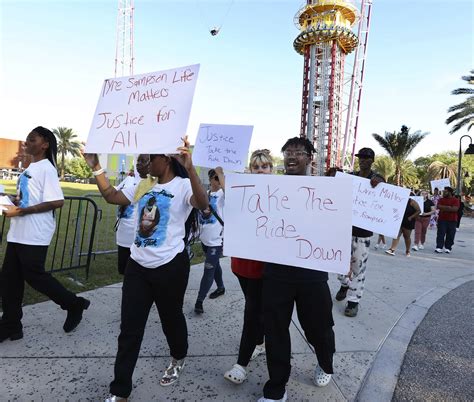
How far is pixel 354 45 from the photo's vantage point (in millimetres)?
43281

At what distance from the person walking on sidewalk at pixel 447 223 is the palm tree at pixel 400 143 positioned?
74.7 ft

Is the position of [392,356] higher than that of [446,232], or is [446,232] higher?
[446,232]

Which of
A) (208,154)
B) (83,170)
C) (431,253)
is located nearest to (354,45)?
(431,253)

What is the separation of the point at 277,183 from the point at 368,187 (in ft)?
6.24

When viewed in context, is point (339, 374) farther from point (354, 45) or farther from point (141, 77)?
point (354, 45)

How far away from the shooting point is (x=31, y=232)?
116 inches

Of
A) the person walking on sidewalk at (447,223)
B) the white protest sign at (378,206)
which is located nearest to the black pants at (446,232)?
the person walking on sidewalk at (447,223)

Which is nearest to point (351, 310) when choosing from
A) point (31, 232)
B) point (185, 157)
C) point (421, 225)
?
point (185, 157)

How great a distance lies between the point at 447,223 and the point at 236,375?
362 inches

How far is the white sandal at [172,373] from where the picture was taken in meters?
2.56

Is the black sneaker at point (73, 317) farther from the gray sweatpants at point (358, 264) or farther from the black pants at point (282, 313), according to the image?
the gray sweatpants at point (358, 264)

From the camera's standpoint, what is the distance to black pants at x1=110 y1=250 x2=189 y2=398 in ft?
7.26

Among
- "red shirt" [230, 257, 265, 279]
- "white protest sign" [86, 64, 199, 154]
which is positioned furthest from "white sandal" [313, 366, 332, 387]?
"white protest sign" [86, 64, 199, 154]

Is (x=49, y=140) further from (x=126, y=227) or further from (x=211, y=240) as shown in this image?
(x=211, y=240)
